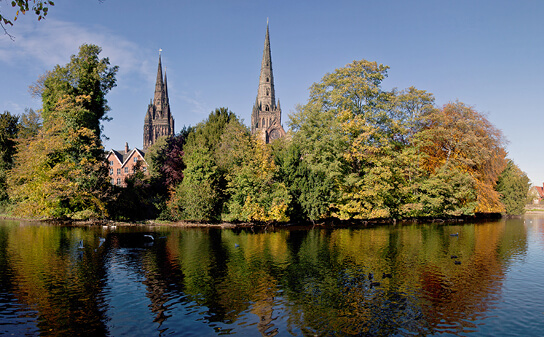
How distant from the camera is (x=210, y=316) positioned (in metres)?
14.3

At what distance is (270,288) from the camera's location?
1791 cm

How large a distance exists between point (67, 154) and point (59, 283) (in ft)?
102

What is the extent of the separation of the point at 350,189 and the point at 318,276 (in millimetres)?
28179

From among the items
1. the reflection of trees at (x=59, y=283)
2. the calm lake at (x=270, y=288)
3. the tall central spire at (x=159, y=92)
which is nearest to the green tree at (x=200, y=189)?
the calm lake at (x=270, y=288)

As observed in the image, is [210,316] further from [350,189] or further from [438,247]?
[350,189]

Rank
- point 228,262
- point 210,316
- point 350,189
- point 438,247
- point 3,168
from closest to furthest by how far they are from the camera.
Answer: point 210,316, point 228,262, point 438,247, point 350,189, point 3,168

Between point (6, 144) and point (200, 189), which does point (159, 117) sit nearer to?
point (6, 144)

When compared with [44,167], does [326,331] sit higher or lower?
lower

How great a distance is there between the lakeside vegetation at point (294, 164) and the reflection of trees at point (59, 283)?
1505 centimetres

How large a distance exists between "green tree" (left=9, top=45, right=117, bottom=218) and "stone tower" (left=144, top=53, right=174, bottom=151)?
9657 cm

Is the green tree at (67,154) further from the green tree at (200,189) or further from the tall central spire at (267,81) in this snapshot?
the tall central spire at (267,81)

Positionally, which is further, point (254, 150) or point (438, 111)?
point (438, 111)

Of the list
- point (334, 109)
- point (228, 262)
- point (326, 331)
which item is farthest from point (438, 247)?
point (334, 109)

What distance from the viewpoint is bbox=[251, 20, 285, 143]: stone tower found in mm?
140125
